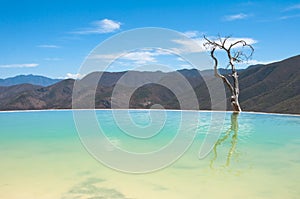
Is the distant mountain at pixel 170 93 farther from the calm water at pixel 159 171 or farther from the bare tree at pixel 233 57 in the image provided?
the calm water at pixel 159 171

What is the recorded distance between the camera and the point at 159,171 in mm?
4492

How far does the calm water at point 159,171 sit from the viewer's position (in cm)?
357

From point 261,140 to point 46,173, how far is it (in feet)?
14.1

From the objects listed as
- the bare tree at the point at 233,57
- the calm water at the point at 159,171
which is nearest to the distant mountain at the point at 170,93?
the bare tree at the point at 233,57

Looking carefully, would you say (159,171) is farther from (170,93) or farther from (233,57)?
(170,93)

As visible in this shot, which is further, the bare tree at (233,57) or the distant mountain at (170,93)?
the distant mountain at (170,93)

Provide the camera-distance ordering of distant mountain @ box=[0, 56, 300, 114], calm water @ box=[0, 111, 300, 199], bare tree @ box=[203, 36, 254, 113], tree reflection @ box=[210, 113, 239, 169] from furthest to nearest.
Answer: distant mountain @ box=[0, 56, 300, 114]
bare tree @ box=[203, 36, 254, 113]
tree reflection @ box=[210, 113, 239, 169]
calm water @ box=[0, 111, 300, 199]

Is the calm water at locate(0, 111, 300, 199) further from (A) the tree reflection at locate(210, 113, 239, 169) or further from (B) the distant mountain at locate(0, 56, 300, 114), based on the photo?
(B) the distant mountain at locate(0, 56, 300, 114)

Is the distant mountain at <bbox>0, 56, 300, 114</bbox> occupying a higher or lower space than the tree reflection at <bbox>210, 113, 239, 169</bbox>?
higher

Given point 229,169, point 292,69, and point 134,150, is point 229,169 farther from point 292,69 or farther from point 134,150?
point 292,69

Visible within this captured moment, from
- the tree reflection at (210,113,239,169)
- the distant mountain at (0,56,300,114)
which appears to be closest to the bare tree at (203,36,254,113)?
the tree reflection at (210,113,239,169)

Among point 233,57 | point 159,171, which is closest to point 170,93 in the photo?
point 233,57

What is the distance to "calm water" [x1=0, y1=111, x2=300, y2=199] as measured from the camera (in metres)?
3.57

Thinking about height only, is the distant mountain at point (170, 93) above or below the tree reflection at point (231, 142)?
above
